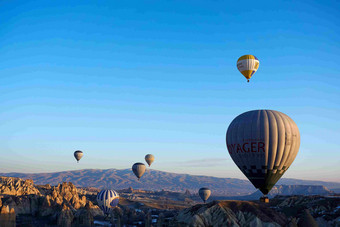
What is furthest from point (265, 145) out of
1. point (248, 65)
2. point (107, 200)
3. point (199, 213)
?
point (107, 200)

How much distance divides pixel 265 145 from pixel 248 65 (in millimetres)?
28420

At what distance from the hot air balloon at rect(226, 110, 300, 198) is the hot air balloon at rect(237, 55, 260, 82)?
19488 mm

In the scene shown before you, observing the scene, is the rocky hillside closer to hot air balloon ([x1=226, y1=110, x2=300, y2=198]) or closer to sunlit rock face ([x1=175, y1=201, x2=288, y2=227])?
sunlit rock face ([x1=175, y1=201, x2=288, y2=227])

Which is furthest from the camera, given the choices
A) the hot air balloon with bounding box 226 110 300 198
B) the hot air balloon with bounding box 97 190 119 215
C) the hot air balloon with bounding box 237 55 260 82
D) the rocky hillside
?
the hot air balloon with bounding box 97 190 119 215

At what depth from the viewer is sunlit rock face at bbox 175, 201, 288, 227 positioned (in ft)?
302

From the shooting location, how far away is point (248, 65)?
103 metres

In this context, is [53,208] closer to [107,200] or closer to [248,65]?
[107,200]

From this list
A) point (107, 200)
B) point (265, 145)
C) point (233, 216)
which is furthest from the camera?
point (107, 200)

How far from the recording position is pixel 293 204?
491ft

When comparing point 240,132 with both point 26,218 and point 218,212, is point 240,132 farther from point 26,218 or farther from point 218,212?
point 26,218

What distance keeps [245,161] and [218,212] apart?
1837cm

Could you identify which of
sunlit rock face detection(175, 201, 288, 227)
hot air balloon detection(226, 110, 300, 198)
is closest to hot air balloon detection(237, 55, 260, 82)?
hot air balloon detection(226, 110, 300, 198)

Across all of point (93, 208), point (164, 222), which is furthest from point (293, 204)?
point (93, 208)

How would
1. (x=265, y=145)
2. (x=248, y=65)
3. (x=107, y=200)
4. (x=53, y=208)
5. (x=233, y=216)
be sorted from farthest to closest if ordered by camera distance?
(x=53, y=208) < (x=107, y=200) < (x=248, y=65) < (x=233, y=216) < (x=265, y=145)
